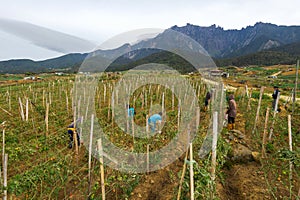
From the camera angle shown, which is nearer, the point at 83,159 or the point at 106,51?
the point at 83,159

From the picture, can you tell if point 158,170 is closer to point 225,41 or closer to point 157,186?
point 157,186

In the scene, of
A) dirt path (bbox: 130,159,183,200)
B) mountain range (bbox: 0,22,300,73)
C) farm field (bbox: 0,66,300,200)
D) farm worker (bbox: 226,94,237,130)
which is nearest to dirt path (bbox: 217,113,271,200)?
farm field (bbox: 0,66,300,200)

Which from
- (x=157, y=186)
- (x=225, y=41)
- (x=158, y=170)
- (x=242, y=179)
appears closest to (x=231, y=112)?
(x=242, y=179)

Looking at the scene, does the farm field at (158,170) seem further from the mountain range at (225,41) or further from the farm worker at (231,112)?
the mountain range at (225,41)

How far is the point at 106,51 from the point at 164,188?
3950mm

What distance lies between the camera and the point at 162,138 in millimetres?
5250

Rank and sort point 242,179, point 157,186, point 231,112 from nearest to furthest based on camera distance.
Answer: point 157,186, point 242,179, point 231,112

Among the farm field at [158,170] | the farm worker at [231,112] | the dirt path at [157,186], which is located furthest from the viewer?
the farm worker at [231,112]

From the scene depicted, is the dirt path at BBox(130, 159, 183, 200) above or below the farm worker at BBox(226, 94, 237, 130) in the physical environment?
below

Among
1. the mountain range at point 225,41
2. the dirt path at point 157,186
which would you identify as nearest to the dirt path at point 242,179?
the dirt path at point 157,186

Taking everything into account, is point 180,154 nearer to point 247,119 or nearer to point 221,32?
point 247,119

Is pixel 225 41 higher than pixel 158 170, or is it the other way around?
pixel 225 41

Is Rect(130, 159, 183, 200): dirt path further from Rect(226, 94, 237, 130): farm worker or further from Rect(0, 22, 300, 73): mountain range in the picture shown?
Rect(0, 22, 300, 73): mountain range

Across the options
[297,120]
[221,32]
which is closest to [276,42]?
[221,32]
